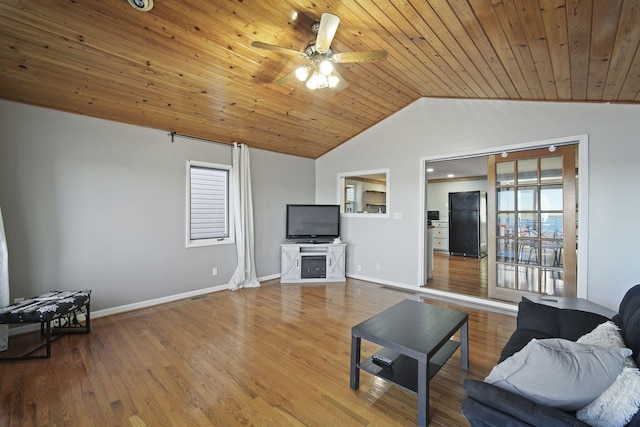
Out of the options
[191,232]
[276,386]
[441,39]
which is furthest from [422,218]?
[191,232]

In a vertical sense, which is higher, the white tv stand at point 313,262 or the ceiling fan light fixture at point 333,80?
the ceiling fan light fixture at point 333,80

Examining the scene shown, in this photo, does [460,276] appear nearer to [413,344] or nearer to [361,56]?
[413,344]

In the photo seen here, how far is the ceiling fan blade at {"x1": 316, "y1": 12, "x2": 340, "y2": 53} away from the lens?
188 centimetres

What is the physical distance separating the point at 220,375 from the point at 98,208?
8.67ft

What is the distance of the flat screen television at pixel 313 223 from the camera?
539 cm

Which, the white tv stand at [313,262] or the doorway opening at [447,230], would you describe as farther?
the white tv stand at [313,262]

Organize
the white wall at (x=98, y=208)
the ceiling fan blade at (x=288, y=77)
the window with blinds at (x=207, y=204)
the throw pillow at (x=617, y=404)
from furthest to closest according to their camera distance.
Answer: the window with blinds at (x=207, y=204) → the white wall at (x=98, y=208) → the ceiling fan blade at (x=288, y=77) → the throw pillow at (x=617, y=404)

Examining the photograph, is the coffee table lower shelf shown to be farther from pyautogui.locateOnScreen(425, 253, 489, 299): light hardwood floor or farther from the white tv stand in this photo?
the white tv stand

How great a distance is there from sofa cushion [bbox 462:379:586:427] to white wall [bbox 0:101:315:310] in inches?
158

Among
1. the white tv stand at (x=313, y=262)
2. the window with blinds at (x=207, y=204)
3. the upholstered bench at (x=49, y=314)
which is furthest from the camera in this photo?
the white tv stand at (x=313, y=262)

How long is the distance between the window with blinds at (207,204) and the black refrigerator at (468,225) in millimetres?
6248

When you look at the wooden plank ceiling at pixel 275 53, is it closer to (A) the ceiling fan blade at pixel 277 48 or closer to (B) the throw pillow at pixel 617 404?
(A) the ceiling fan blade at pixel 277 48

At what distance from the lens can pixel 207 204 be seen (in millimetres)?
4570

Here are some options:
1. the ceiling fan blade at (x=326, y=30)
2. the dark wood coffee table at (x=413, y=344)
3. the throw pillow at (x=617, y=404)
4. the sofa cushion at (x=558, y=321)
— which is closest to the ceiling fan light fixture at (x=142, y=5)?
the ceiling fan blade at (x=326, y=30)
